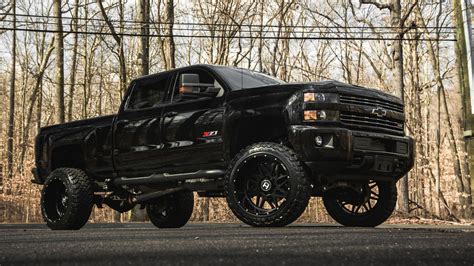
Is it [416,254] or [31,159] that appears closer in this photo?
[416,254]

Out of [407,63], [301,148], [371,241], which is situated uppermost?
[407,63]

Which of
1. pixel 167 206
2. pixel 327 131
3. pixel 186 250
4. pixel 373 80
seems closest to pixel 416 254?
pixel 186 250

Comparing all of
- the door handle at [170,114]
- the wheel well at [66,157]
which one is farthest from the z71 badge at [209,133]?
the wheel well at [66,157]

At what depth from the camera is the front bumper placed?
643 centimetres

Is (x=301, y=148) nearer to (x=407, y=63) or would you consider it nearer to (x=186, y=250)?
(x=186, y=250)

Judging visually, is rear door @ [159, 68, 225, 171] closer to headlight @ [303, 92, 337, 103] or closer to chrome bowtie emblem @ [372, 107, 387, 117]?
headlight @ [303, 92, 337, 103]

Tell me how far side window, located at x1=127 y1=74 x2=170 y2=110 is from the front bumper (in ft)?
8.10

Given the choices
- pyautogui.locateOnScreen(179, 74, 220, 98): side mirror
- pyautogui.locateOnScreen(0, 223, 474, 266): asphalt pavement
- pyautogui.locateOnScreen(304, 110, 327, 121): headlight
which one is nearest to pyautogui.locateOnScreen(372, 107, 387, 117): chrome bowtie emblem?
pyautogui.locateOnScreen(304, 110, 327, 121): headlight

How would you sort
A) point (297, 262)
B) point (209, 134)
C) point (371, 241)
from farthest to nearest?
1. point (209, 134)
2. point (371, 241)
3. point (297, 262)

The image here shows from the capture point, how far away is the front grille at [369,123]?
6721mm

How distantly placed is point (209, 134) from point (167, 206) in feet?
9.69

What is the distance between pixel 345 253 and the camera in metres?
3.66

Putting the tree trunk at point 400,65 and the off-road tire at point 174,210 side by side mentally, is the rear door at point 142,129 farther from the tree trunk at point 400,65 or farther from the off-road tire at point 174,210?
the tree trunk at point 400,65

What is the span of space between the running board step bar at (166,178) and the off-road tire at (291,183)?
1.46 ft
